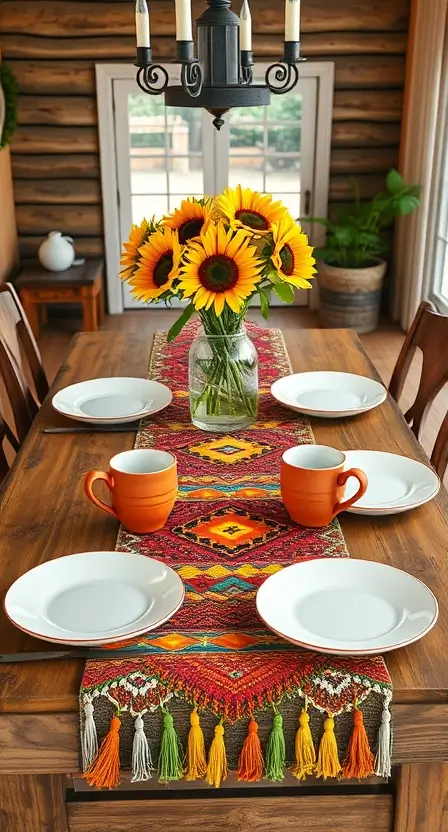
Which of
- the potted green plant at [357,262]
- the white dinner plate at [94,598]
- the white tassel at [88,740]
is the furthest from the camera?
the potted green plant at [357,262]

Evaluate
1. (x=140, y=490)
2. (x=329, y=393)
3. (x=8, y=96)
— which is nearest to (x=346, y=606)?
(x=140, y=490)

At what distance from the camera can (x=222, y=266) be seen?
1.87m

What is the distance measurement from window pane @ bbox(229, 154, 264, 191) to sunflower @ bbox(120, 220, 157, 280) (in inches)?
169

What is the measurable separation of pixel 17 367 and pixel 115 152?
12.3ft

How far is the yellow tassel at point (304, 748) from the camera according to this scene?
1.31 metres

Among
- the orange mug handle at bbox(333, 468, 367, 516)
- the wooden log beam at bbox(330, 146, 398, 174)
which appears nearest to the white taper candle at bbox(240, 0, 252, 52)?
the orange mug handle at bbox(333, 468, 367, 516)

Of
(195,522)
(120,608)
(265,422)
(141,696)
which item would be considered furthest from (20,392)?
(141,696)

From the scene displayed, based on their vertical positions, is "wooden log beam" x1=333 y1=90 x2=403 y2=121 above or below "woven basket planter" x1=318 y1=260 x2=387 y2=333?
above

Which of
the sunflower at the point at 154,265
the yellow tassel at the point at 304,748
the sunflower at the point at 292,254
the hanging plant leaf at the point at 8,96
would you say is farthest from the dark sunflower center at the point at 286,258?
the hanging plant leaf at the point at 8,96

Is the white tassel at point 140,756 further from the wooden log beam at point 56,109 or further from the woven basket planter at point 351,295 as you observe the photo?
the wooden log beam at point 56,109

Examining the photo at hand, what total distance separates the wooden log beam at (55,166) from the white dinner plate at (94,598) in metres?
4.97

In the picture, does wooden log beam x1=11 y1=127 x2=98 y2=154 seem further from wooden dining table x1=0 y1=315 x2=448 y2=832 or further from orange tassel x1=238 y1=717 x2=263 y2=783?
orange tassel x1=238 y1=717 x2=263 y2=783

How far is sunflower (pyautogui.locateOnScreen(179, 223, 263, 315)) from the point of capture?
185 cm

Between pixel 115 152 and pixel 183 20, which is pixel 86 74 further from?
pixel 183 20
